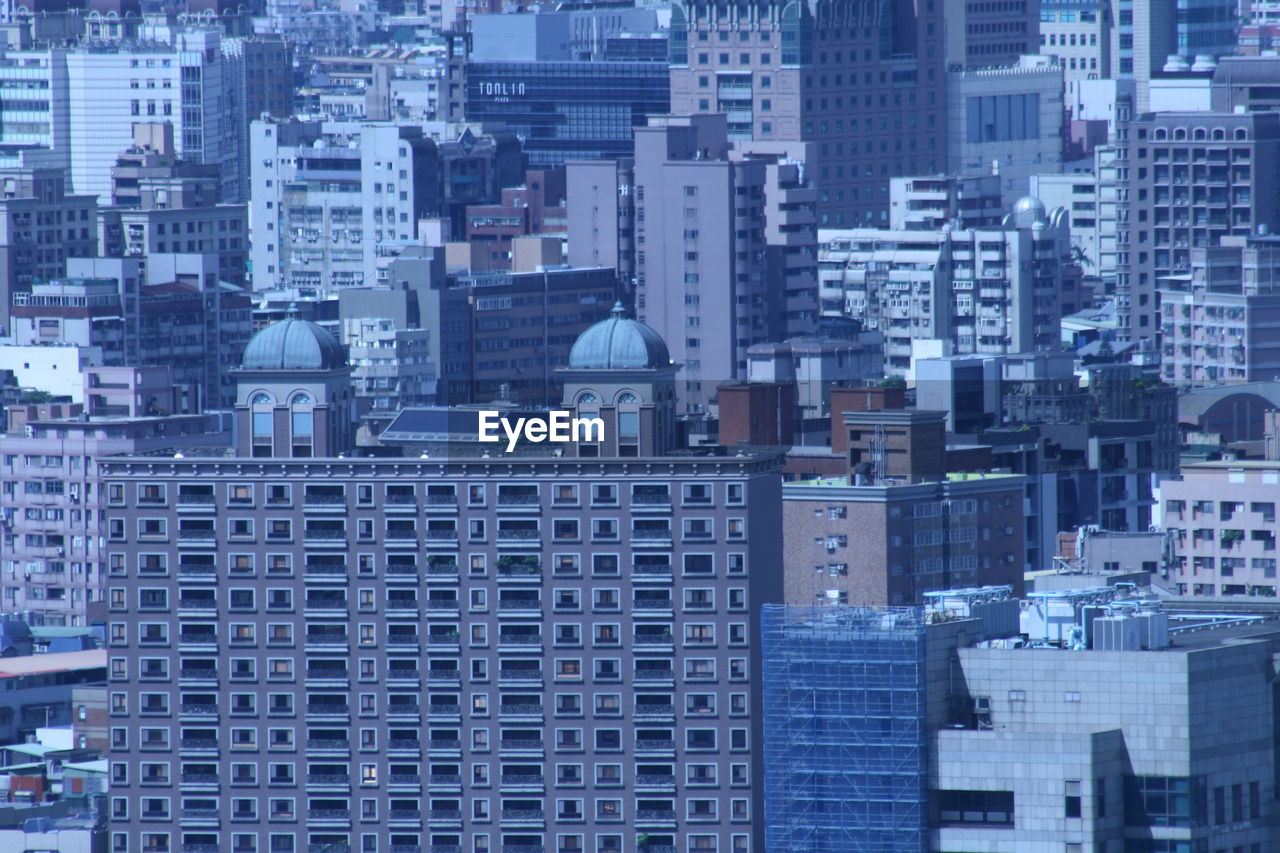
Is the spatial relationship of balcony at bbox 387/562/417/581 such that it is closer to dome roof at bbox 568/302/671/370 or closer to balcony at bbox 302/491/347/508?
balcony at bbox 302/491/347/508

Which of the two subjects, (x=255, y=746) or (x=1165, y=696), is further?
(x=255, y=746)

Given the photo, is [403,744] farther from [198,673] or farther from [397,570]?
[198,673]

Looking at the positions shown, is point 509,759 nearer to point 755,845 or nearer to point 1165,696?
point 755,845

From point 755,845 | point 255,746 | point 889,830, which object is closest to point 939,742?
point 889,830

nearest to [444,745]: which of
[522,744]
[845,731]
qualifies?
[522,744]

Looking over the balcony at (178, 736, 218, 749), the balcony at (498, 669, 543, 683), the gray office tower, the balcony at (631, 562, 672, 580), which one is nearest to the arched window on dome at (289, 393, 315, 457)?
the gray office tower

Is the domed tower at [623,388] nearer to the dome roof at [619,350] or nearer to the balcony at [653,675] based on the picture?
the dome roof at [619,350]
